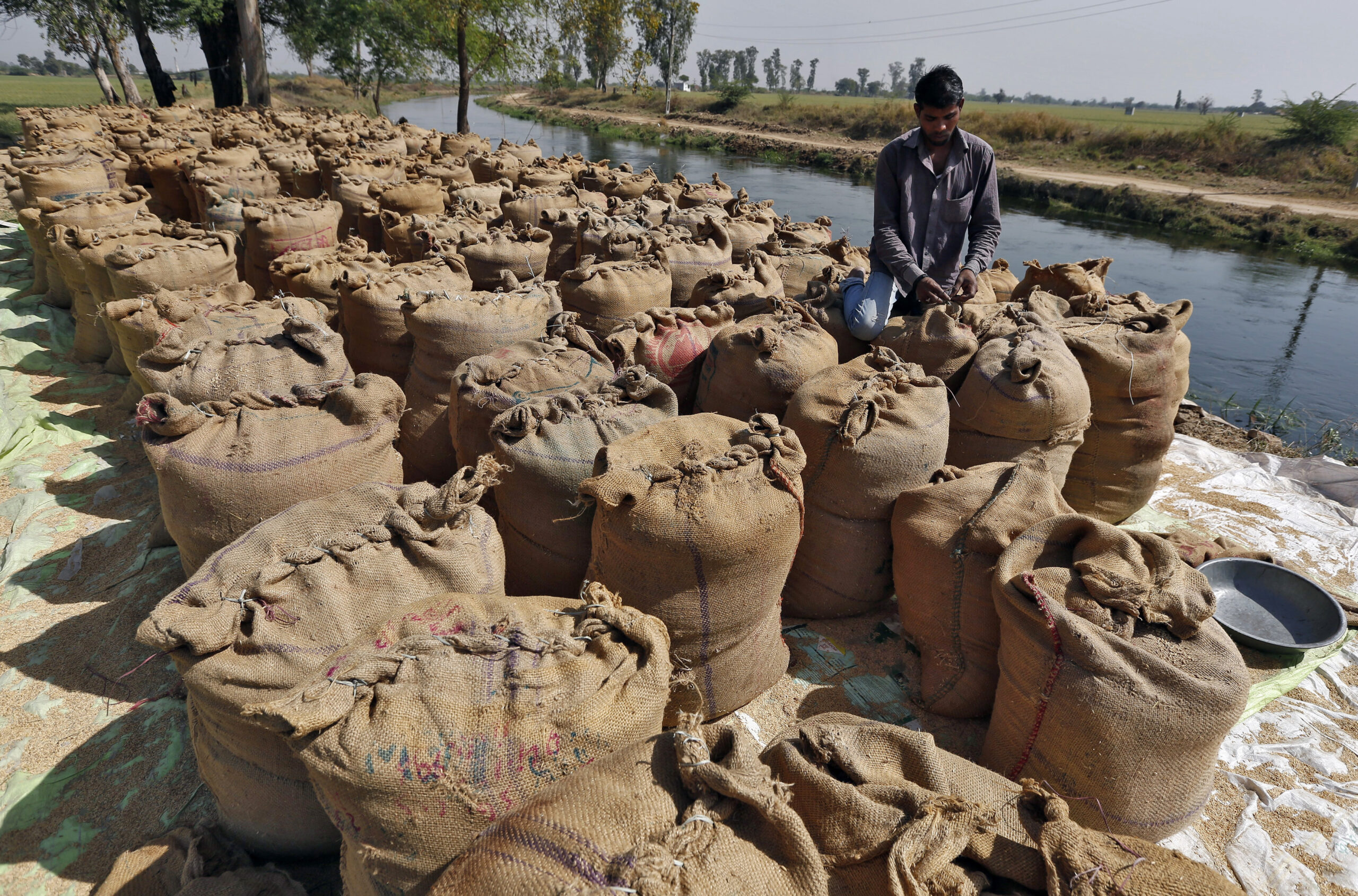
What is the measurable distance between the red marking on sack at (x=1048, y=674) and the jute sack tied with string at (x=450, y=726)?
1005 mm

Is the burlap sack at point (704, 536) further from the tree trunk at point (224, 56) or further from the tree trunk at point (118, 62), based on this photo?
the tree trunk at point (118, 62)

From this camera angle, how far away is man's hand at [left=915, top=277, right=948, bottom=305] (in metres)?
3.17

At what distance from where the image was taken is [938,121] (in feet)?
10.1

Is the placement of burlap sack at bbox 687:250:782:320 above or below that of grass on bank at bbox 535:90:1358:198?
below

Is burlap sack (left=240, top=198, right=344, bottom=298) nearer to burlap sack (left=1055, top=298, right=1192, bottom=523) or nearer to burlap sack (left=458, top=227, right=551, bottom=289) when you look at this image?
burlap sack (left=458, top=227, right=551, bottom=289)

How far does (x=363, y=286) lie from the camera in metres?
3.20

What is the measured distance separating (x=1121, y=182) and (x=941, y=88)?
21.9 meters

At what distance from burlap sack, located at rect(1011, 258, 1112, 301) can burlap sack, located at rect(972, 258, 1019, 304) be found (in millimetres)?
112

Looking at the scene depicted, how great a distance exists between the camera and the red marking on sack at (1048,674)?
1.70 metres

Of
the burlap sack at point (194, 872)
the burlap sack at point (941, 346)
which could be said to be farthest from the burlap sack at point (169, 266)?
the burlap sack at point (941, 346)

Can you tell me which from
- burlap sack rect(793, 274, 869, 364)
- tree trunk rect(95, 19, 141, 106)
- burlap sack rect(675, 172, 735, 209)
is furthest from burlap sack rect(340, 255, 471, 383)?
tree trunk rect(95, 19, 141, 106)

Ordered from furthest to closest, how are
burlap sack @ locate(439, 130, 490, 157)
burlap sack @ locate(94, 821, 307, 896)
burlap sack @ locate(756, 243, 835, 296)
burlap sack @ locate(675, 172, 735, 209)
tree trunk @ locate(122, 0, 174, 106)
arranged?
tree trunk @ locate(122, 0, 174, 106) < burlap sack @ locate(439, 130, 490, 157) < burlap sack @ locate(675, 172, 735, 209) < burlap sack @ locate(756, 243, 835, 296) < burlap sack @ locate(94, 821, 307, 896)

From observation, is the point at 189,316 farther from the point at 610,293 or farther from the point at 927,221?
the point at 927,221

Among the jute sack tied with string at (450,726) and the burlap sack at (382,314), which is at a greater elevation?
the burlap sack at (382,314)
